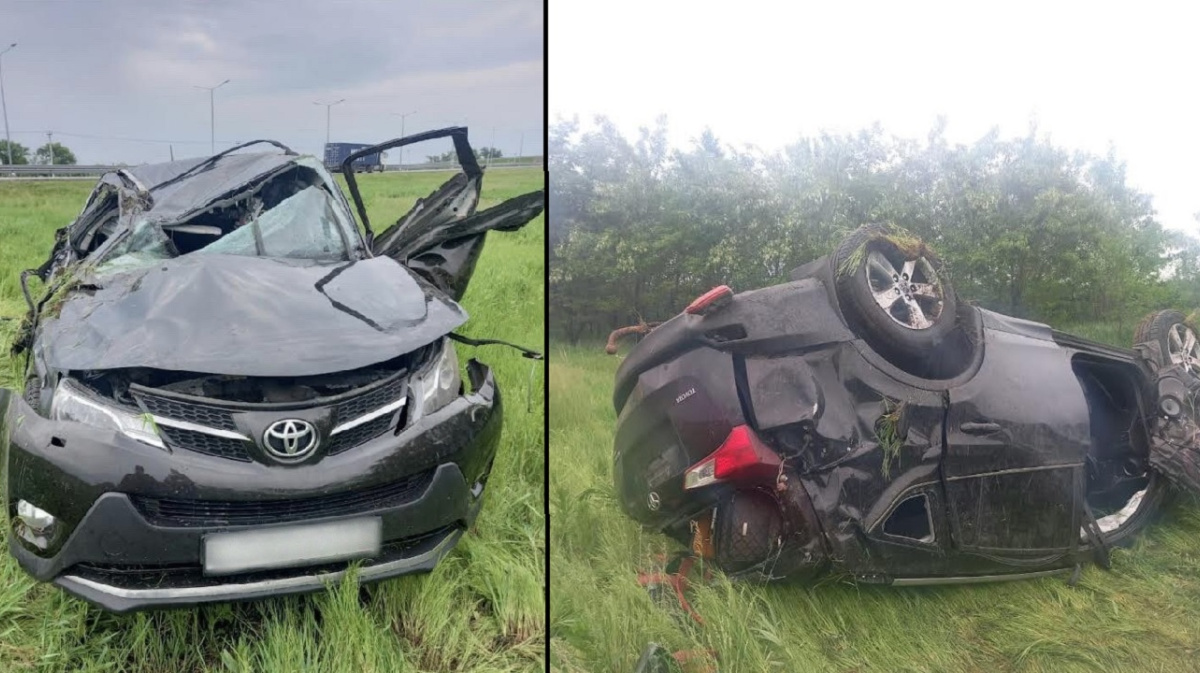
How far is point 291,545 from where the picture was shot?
141 cm

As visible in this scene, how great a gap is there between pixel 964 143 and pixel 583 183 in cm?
63

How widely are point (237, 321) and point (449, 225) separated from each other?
0.63 m

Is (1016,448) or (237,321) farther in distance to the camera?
(237,321)

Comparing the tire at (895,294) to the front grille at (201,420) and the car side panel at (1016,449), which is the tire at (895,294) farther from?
the front grille at (201,420)

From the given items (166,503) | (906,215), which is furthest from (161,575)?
(906,215)

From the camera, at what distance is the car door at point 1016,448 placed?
1.30 metres

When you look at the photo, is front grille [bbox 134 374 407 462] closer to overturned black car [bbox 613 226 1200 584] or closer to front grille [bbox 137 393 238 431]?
front grille [bbox 137 393 238 431]

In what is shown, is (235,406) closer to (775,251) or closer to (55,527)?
(55,527)

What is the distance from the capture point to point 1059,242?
52.1 inches

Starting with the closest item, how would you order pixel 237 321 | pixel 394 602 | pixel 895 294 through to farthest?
1. pixel 895 294
2. pixel 237 321
3. pixel 394 602

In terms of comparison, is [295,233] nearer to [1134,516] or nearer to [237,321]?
[237,321]

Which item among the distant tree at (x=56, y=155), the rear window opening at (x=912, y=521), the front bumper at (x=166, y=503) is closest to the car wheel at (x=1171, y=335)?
the rear window opening at (x=912, y=521)

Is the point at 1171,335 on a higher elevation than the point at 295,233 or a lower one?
lower

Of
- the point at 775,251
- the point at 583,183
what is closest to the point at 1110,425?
the point at 775,251
